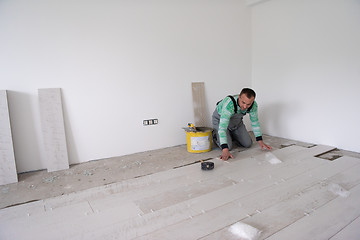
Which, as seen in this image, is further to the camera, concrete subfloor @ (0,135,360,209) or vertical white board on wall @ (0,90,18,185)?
vertical white board on wall @ (0,90,18,185)

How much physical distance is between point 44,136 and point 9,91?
631mm

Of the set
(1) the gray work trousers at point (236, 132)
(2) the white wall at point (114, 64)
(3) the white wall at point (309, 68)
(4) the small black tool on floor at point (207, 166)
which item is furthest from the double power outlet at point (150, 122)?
(3) the white wall at point (309, 68)

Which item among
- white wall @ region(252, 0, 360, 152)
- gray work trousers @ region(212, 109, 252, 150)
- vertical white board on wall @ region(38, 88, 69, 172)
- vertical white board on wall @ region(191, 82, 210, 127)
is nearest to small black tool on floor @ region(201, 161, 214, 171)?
gray work trousers @ region(212, 109, 252, 150)

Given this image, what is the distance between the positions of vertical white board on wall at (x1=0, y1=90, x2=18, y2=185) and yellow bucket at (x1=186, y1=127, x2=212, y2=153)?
2162 mm

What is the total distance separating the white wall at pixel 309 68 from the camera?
320cm

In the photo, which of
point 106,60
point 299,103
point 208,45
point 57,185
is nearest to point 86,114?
point 106,60

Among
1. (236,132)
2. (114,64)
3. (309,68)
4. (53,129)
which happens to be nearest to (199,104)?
(236,132)

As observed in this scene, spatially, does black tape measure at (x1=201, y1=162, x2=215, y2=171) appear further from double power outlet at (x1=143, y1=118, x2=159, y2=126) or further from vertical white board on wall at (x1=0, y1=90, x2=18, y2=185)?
vertical white board on wall at (x1=0, y1=90, x2=18, y2=185)

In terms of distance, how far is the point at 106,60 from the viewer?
3.18 meters

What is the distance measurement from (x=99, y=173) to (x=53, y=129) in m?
0.81

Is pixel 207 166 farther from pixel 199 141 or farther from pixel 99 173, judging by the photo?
pixel 99 173

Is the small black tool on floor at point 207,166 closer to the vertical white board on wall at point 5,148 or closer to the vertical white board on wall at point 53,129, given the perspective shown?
the vertical white board on wall at point 53,129

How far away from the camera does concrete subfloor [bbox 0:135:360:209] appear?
2.37 metres

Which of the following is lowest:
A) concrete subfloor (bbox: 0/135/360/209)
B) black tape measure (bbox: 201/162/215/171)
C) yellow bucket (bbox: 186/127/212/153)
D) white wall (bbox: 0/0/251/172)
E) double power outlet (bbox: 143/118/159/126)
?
concrete subfloor (bbox: 0/135/360/209)
